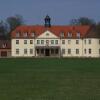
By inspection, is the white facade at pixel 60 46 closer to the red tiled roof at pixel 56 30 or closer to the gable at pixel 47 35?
the gable at pixel 47 35

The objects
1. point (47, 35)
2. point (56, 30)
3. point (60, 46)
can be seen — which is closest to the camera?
point (60, 46)

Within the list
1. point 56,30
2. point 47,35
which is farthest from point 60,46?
point 56,30

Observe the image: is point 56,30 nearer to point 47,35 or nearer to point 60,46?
point 47,35

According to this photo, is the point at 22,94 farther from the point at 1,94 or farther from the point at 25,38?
the point at 25,38

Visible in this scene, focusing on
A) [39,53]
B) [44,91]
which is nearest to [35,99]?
[44,91]

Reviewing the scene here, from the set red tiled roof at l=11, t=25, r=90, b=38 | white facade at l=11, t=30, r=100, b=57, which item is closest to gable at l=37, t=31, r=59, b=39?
white facade at l=11, t=30, r=100, b=57

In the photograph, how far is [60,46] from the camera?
116m

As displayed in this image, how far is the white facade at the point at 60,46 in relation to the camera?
115125mm

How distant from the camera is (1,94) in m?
17.5

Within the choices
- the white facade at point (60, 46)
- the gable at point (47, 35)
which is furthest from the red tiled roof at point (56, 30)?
the white facade at point (60, 46)

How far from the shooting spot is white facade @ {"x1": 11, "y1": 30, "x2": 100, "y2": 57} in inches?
4532

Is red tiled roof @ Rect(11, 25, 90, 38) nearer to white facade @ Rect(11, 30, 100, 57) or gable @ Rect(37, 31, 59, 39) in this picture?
gable @ Rect(37, 31, 59, 39)

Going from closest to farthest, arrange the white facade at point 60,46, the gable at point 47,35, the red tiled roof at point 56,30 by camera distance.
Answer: the white facade at point 60,46 < the gable at point 47,35 < the red tiled roof at point 56,30

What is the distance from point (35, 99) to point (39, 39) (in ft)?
331
